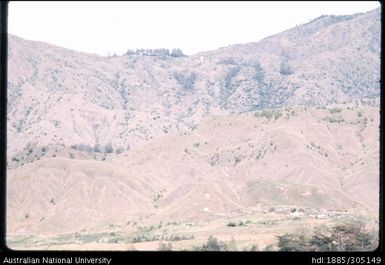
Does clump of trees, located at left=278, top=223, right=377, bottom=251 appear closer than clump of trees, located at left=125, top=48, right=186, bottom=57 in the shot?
Yes

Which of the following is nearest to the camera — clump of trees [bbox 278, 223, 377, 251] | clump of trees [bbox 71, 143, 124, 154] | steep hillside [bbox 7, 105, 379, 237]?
clump of trees [bbox 278, 223, 377, 251]

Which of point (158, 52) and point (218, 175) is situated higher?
point (158, 52)

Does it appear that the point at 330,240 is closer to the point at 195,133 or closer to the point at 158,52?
the point at 195,133

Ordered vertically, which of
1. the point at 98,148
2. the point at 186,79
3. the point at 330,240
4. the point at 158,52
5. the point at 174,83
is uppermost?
the point at 158,52

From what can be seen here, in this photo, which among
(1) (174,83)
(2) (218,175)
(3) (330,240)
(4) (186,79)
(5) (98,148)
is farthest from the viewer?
(4) (186,79)

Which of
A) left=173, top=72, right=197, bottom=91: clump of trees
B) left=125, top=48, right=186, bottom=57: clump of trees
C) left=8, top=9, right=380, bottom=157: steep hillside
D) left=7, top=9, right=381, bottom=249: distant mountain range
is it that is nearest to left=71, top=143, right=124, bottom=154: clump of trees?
left=7, top=9, right=381, bottom=249: distant mountain range

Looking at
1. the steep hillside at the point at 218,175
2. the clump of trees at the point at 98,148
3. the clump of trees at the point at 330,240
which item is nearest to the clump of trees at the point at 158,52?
the clump of trees at the point at 98,148

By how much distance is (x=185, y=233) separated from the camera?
32.2 meters

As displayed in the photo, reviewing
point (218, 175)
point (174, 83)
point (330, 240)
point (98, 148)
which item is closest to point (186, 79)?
point (174, 83)

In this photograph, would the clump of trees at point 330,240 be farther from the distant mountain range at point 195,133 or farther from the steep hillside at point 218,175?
the steep hillside at point 218,175

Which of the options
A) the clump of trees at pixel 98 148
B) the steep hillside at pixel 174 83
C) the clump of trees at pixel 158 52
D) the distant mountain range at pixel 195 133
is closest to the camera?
the distant mountain range at pixel 195 133

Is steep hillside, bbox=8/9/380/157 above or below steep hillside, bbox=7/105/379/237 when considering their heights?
above

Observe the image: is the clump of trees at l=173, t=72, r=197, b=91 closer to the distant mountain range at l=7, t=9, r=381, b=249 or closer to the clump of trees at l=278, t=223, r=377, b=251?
the distant mountain range at l=7, t=9, r=381, b=249
